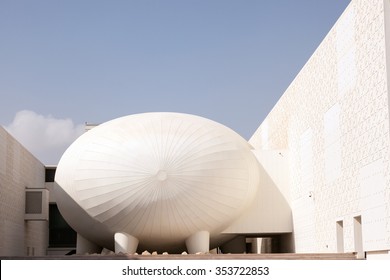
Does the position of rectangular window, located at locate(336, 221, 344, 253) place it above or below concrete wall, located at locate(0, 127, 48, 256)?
below

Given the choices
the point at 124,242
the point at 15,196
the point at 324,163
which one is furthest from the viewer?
the point at 15,196

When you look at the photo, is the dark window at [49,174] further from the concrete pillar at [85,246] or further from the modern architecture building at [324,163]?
the concrete pillar at [85,246]

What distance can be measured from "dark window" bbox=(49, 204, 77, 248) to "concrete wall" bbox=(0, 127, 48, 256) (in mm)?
5295

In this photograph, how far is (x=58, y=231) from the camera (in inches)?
1720

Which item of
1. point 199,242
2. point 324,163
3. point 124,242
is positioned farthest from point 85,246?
point 324,163

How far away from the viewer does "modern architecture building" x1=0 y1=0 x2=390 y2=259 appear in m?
17.1

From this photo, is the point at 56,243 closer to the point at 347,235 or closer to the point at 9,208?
the point at 9,208

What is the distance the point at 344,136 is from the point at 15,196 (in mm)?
17138

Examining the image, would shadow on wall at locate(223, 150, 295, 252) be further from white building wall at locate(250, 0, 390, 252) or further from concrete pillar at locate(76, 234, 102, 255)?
concrete pillar at locate(76, 234, 102, 255)

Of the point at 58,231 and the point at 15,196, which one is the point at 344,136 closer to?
the point at 15,196

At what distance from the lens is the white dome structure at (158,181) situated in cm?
2325

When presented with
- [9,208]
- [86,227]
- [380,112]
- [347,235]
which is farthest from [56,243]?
[380,112]

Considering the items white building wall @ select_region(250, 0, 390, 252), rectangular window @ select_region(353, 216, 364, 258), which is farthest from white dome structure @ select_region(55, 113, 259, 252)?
rectangular window @ select_region(353, 216, 364, 258)

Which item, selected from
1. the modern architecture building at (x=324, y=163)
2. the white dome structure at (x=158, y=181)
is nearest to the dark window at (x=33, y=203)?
the modern architecture building at (x=324, y=163)
